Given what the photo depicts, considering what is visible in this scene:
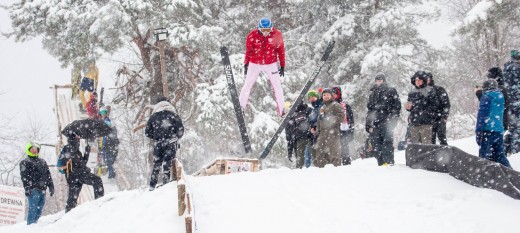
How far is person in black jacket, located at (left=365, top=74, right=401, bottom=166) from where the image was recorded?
8.71 metres

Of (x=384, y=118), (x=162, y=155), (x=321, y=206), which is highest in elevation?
(x=384, y=118)

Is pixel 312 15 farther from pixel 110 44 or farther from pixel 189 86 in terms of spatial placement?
pixel 110 44

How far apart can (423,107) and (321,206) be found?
3215 millimetres

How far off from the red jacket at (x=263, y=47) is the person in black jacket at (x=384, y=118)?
108 inches

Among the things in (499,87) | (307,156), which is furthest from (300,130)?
(499,87)

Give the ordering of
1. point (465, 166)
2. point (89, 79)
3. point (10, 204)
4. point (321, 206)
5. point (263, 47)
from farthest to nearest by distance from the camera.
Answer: point (10, 204), point (89, 79), point (263, 47), point (465, 166), point (321, 206)

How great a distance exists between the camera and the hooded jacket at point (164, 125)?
8719 mm

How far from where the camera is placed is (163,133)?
28.6 feet

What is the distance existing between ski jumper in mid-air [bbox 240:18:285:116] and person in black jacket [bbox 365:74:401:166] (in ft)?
8.89

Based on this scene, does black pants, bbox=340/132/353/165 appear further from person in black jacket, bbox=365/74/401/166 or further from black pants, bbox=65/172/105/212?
black pants, bbox=65/172/105/212

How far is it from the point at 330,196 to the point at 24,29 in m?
12.9

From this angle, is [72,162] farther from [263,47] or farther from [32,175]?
[263,47]

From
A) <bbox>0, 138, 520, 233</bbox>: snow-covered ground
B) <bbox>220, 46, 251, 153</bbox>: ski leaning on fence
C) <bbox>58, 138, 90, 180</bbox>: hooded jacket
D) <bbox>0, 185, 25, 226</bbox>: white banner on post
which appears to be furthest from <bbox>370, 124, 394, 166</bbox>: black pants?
<bbox>0, 185, 25, 226</bbox>: white banner on post

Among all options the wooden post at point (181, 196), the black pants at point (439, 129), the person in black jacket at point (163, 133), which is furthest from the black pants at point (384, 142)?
the wooden post at point (181, 196)
